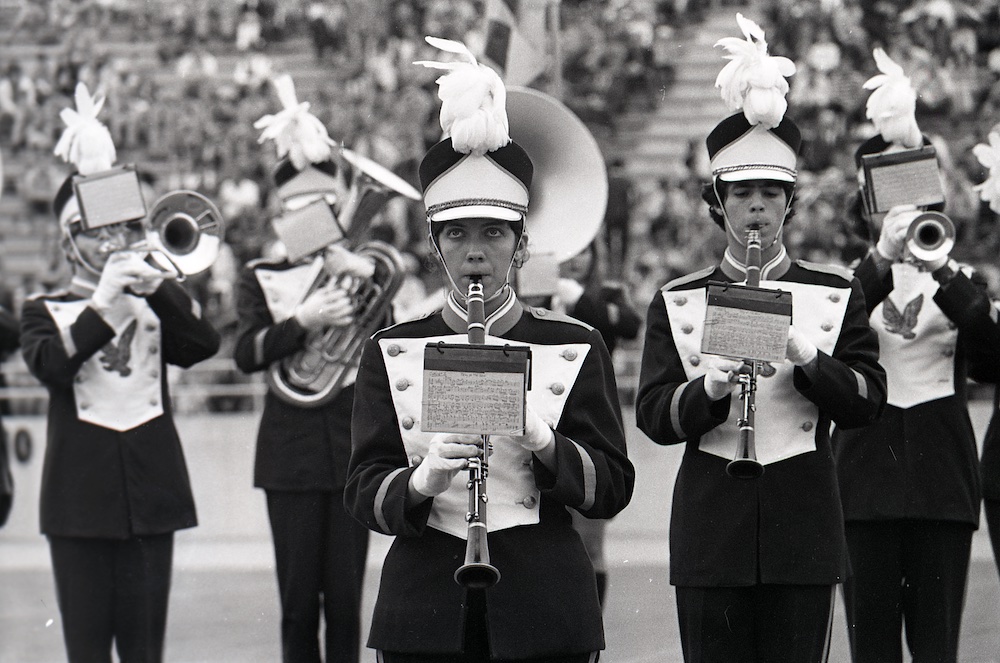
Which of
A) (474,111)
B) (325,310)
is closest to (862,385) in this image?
(474,111)

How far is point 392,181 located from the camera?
6160 mm

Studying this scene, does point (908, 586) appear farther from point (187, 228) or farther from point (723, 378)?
point (187, 228)

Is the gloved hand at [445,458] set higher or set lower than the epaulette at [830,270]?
lower

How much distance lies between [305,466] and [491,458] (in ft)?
7.71

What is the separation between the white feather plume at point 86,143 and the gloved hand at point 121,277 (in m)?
0.46

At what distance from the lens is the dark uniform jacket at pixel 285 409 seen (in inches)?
231

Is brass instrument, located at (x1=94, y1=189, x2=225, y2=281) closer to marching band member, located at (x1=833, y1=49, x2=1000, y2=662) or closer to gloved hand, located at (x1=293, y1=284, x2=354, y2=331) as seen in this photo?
gloved hand, located at (x1=293, y1=284, x2=354, y2=331)

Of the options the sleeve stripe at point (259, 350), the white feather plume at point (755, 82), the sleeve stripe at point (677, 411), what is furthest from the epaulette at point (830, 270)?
the sleeve stripe at point (259, 350)

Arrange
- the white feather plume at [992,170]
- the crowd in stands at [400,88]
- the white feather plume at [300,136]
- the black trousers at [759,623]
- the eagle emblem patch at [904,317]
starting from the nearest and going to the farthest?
the black trousers at [759,623]
the eagle emblem patch at [904,317]
the white feather plume at [992,170]
the white feather plume at [300,136]
the crowd in stands at [400,88]

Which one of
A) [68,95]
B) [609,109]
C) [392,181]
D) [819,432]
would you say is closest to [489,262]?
[819,432]

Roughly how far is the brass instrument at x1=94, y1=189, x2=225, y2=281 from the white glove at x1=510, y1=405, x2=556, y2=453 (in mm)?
2695

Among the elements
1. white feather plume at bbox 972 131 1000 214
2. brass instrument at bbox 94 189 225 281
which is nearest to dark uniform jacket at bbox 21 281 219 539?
brass instrument at bbox 94 189 225 281

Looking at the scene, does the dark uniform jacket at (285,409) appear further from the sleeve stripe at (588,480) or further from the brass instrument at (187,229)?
the sleeve stripe at (588,480)

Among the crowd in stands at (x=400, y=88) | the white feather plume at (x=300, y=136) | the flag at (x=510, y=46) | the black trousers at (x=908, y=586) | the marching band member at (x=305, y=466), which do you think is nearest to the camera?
the black trousers at (x=908, y=586)
